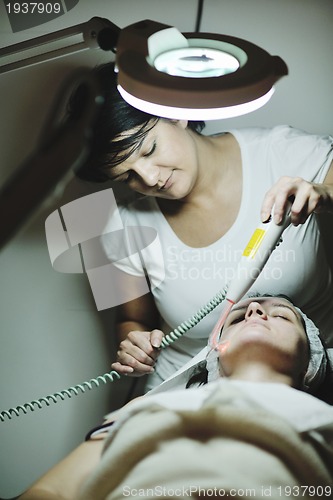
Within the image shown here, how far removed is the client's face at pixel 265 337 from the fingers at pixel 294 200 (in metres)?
0.14

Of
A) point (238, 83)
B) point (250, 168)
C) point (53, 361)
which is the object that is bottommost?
point (53, 361)

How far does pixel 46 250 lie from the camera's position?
3.57 ft

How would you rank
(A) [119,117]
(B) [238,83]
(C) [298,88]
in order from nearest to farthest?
(B) [238,83] → (A) [119,117] → (C) [298,88]

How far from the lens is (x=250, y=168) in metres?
1.08

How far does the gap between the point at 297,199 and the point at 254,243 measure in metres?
0.10

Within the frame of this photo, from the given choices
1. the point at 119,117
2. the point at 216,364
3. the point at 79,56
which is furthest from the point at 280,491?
the point at 79,56

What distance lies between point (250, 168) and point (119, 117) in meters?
0.26

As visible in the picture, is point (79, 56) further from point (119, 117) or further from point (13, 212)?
point (13, 212)

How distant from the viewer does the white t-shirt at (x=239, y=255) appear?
3.34 ft

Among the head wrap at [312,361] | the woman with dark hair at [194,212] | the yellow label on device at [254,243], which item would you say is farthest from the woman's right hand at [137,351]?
the yellow label on device at [254,243]

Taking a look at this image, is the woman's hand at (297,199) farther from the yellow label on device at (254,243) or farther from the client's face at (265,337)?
the client's face at (265,337)

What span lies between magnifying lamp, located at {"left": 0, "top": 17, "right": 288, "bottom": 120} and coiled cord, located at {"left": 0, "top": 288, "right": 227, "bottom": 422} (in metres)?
0.34

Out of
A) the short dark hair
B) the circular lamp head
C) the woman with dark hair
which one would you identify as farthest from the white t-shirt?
the circular lamp head

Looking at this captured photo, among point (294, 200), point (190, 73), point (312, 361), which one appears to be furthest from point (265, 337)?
point (190, 73)
